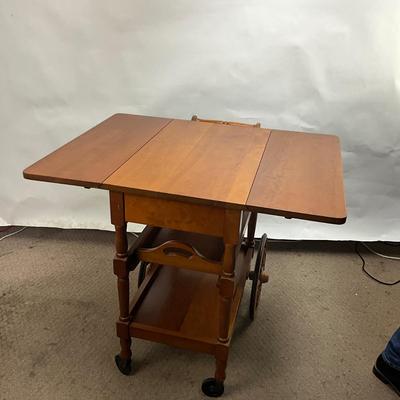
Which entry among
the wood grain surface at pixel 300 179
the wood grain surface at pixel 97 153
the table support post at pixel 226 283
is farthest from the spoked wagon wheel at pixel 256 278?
the wood grain surface at pixel 97 153

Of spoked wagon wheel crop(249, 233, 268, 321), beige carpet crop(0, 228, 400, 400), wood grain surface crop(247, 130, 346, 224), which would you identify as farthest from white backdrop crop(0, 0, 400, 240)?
spoked wagon wheel crop(249, 233, 268, 321)

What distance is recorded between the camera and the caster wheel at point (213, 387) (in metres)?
1.41

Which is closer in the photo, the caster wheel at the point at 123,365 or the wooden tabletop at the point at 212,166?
the wooden tabletop at the point at 212,166

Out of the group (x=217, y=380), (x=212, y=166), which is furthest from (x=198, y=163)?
(x=217, y=380)

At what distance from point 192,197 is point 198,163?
0.22 m

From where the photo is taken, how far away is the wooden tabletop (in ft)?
3.55

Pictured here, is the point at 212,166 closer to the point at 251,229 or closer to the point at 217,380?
the point at 251,229

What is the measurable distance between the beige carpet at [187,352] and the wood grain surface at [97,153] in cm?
72

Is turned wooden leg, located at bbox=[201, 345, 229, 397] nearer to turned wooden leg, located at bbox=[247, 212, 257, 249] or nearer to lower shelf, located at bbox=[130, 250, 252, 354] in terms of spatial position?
lower shelf, located at bbox=[130, 250, 252, 354]

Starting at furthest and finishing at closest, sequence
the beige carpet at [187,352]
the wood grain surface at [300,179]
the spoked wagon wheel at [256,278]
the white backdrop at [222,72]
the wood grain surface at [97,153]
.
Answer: the white backdrop at [222,72], the spoked wagon wheel at [256,278], the beige carpet at [187,352], the wood grain surface at [97,153], the wood grain surface at [300,179]

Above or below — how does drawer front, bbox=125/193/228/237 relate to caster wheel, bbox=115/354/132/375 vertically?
above

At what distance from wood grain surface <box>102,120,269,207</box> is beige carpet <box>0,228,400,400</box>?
0.72m

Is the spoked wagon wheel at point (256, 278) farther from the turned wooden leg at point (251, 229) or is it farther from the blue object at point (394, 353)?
the blue object at point (394, 353)

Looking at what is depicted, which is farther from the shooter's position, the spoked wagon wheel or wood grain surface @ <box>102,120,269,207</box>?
the spoked wagon wheel
